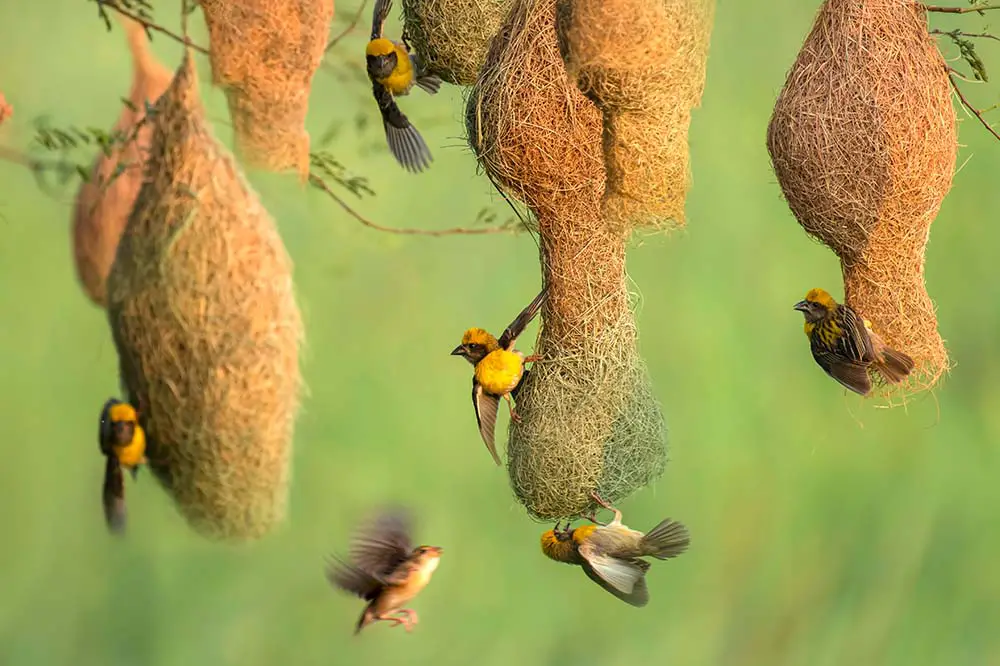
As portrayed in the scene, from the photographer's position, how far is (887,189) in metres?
2.35

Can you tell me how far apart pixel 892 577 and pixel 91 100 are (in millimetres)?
3165

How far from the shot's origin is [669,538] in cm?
234

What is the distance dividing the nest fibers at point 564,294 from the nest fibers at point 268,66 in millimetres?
366

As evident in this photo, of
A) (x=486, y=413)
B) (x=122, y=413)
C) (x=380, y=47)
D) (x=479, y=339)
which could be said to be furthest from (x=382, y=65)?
(x=122, y=413)

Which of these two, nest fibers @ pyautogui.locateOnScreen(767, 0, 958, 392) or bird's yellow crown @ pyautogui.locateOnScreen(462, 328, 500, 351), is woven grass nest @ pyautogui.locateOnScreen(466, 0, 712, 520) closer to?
bird's yellow crown @ pyautogui.locateOnScreen(462, 328, 500, 351)

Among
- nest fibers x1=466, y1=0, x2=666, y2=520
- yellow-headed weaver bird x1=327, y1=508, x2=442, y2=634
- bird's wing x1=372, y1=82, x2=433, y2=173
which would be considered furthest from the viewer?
bird's wing x1=372, y1=82, x2=433, y2=173

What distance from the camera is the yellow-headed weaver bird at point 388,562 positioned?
2.43 metres

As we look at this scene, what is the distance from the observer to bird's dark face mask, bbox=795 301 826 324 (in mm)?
2391

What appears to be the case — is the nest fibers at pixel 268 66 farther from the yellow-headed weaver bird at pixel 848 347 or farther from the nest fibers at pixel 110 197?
the yellow-headed weaver bird at pixel 848 347

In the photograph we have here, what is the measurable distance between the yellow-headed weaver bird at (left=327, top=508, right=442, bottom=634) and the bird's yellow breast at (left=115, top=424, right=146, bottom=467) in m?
0.52

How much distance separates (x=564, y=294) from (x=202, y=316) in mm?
711

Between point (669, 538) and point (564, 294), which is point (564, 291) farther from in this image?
point (669, 538)

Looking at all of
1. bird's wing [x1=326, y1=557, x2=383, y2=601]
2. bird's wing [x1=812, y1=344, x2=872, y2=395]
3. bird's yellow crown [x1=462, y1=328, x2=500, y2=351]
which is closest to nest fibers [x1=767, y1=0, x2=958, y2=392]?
bird's wing [x1=812, y1=344, x2=872, y2=395]

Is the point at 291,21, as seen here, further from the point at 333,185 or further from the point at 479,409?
the point at 333,185
